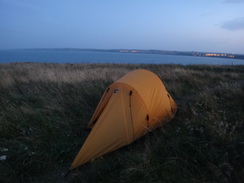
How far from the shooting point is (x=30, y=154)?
3734 mm

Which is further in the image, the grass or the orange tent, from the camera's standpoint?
the orange tent

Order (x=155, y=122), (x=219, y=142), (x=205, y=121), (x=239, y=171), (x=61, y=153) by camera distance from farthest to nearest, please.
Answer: (x=155, y=122), (x=205, y=121), (x=61, y=153), (x=219, y=142), (x=239, y=171)

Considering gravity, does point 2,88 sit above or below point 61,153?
above

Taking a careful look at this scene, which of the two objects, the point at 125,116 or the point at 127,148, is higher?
the point at 125,116

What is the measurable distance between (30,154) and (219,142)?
137 inches

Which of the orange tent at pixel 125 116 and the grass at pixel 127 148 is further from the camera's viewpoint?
the orange tent at pixel 125 116

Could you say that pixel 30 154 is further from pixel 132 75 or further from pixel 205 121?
pixel 205 121

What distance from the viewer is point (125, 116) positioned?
14.0ft

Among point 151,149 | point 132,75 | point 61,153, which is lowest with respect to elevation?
point 61,153

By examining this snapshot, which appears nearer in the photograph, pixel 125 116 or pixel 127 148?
pixel 127 148

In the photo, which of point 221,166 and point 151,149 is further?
point 151,149

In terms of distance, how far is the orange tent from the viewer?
3.91 metres

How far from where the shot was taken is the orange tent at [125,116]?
12.8 feet

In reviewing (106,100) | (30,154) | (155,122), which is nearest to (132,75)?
(106,100)
